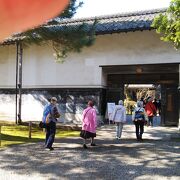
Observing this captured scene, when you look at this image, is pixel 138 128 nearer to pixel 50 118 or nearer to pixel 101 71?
pixel 50 118

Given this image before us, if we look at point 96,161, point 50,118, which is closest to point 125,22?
point 50,118

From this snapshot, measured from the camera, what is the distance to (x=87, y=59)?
18.3 m

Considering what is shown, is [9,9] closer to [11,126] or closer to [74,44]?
[74,44]

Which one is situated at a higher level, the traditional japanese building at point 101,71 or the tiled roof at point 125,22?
the tiled roof at point 125,22

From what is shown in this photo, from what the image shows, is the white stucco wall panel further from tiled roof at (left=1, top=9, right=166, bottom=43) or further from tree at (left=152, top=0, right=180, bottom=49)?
tree at (left=152, top=0, right=180, bottom=49)

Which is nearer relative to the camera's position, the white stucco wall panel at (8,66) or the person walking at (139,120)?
the person walking at (139,120)

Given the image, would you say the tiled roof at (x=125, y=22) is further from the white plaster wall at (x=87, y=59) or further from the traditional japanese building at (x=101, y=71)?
the white plaster wall at (x=87, y=59)

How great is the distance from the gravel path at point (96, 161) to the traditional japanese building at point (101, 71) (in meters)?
4.63

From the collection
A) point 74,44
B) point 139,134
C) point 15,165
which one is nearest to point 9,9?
point 15,165

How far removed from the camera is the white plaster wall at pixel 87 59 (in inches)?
660

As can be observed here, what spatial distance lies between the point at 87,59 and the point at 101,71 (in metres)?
1.05

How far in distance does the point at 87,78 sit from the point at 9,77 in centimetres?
476

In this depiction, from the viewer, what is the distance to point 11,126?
1770cm

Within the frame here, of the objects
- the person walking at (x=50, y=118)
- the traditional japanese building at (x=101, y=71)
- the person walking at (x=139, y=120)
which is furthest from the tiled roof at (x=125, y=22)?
the person walking at (x=50, y=118)
